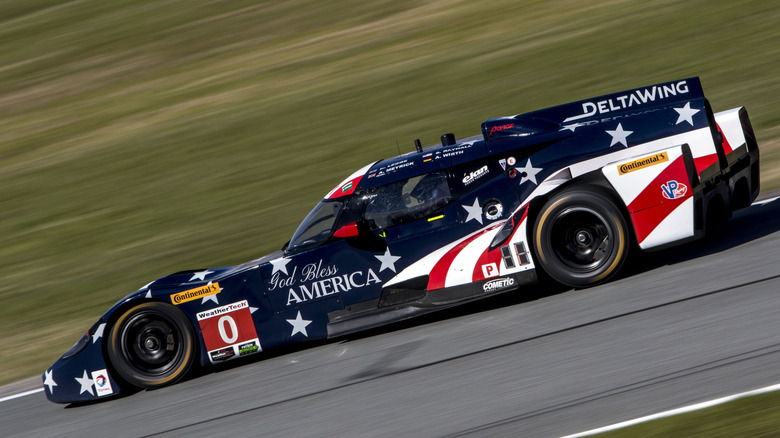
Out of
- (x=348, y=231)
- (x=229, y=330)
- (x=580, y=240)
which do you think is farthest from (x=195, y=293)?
(x=580, y=240)

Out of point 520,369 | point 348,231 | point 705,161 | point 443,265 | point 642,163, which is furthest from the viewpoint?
point 348,231

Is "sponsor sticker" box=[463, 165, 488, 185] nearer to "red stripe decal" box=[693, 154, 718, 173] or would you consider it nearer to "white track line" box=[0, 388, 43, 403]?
"red stripe decal" box=[693, 154, 718, 173]

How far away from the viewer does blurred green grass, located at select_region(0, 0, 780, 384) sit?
1139 centimetres

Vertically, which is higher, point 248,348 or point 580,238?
point 580,238

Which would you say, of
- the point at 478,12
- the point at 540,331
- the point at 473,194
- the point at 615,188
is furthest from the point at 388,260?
the point at 478,12

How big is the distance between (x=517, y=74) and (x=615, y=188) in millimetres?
8605

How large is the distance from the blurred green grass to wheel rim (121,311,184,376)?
1.90 meters

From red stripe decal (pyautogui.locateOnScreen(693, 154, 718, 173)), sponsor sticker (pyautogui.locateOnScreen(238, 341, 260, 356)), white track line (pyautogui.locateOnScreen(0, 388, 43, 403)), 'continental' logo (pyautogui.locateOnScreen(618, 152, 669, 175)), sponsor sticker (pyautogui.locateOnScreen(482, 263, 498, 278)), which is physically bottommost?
sponsor sticker (pyautogui.locateOnScreen(238, 341, 260, 356))

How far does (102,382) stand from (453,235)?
3.28 m

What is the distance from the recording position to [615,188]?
6.53m

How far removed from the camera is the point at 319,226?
7273 mm

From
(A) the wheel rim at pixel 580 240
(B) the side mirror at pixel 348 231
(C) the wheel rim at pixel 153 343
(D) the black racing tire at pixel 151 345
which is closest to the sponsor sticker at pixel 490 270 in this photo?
(A) the wheel rim at pixel 580 240

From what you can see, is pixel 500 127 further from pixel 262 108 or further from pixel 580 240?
pixel 262 108

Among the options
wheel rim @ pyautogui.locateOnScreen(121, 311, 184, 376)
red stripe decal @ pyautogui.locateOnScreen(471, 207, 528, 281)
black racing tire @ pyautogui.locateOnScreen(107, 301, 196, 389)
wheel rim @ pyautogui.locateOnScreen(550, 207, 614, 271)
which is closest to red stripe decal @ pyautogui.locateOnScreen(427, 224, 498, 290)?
red stripe decal @ pyautogui.locateOnScreen(471, 207, 528, 281)
